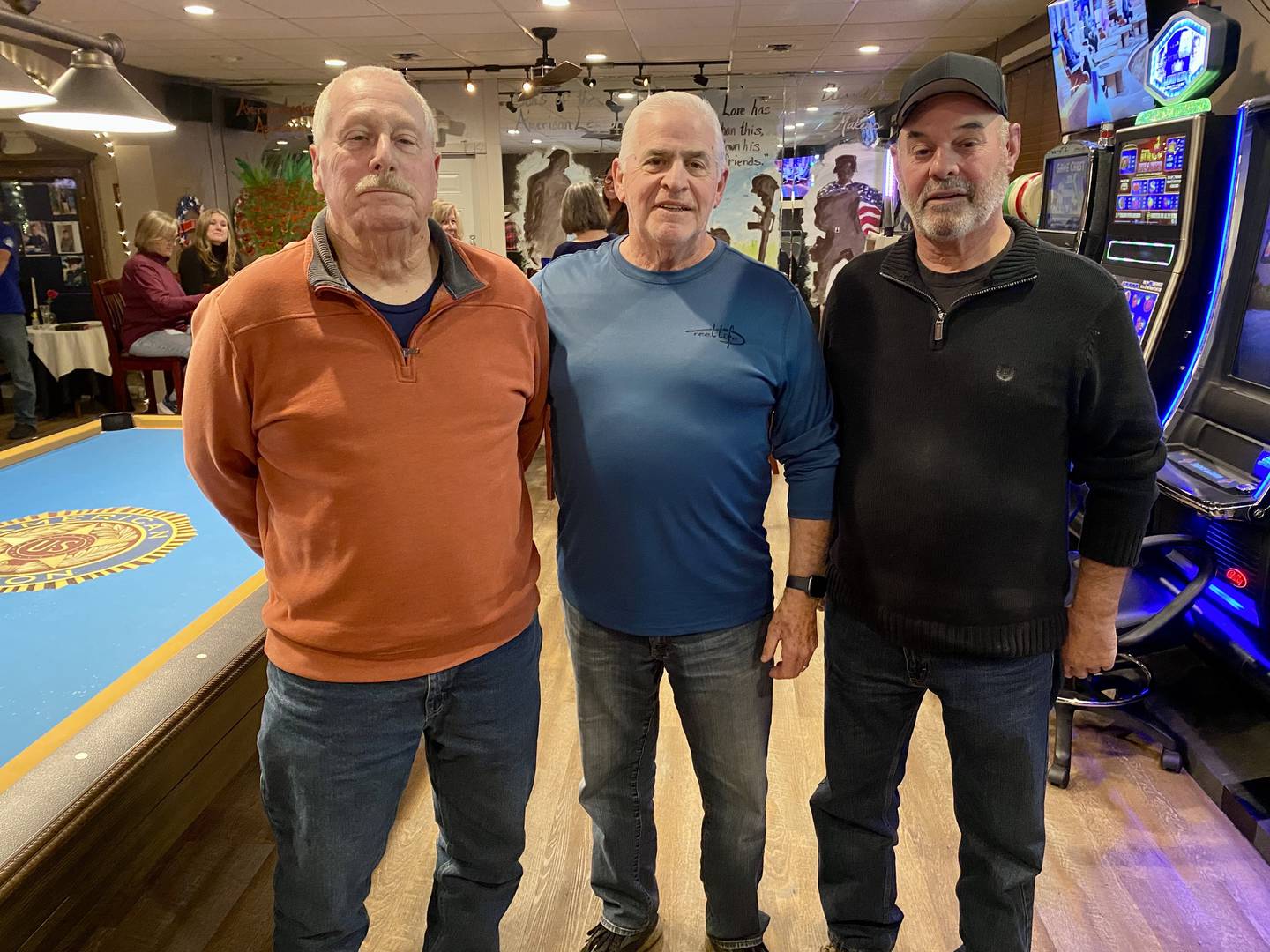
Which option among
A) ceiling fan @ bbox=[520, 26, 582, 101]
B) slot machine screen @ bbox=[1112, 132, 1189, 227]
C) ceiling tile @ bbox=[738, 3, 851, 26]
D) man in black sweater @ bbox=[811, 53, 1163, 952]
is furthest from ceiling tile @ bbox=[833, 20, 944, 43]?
man in black sweater @ bbox=[811, 53, 1163, 952]

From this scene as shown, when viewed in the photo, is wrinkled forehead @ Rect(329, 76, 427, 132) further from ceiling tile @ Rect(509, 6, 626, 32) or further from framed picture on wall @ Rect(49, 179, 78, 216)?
framed picture on wall @ Rect(49, 179, 78, 216)

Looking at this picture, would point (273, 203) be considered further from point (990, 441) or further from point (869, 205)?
point (990, 441)

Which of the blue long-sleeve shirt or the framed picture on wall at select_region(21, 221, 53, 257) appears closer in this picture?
the blue long-sleeve shirt

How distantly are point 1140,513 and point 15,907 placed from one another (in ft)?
5.99

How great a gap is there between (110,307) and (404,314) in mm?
5901

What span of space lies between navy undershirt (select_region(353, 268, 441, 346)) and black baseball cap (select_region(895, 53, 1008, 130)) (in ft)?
2.94

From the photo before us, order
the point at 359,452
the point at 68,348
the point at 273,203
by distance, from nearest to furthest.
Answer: the point at 359,452, the point at 68,348, the point at 273,203

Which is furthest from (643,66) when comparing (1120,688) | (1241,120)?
(1120,688)

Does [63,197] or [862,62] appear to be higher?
[862,62]

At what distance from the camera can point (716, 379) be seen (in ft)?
5.04

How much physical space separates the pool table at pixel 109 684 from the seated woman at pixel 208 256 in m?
3.99

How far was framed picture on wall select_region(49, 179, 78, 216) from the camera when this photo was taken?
8.62m

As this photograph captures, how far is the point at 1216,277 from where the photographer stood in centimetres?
276

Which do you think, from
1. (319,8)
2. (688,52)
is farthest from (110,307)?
(688,52)
